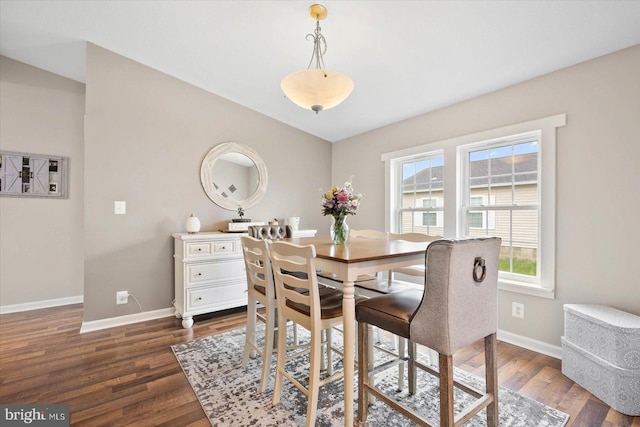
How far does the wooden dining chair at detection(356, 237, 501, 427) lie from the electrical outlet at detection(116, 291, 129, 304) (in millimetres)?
2740

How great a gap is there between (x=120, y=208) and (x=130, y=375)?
1738 mm

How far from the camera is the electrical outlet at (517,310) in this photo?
254 centimetres

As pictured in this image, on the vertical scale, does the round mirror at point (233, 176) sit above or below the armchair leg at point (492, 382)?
above

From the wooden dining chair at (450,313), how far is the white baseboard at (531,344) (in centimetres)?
133

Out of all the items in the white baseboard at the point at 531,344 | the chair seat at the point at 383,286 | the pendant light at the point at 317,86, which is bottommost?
the white baseboard at the point at 531,344

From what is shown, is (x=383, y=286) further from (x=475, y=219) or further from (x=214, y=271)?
(x=214, y=271)

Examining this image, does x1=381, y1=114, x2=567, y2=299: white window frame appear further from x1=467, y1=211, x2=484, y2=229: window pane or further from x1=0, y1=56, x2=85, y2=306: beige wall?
x1=0, y1=56, x2=85, y2=306: beige wall

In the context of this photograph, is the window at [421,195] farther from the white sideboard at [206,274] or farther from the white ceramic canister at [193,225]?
the white ceramic canister at [193,225]

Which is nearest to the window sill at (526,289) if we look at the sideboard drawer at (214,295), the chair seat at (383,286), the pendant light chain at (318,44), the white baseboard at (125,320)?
the chair seat at (383,286)

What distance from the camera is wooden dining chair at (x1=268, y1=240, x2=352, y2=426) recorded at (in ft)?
4.80

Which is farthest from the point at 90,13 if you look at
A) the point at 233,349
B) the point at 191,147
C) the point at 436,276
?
the point at 436,276

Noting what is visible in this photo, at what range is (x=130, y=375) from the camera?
207 cm

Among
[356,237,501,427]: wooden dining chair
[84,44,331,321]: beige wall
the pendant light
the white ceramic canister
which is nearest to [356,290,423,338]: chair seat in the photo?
[356,237,501,427]: wooden dining chair

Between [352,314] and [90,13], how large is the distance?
3.28 m
